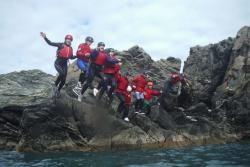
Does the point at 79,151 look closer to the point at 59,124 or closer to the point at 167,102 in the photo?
the point at 59,124

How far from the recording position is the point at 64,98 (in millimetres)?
19859

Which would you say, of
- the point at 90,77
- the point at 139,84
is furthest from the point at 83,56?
the point at 139,84

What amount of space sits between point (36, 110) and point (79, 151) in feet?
11.2

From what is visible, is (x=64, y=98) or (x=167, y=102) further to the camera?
(x=167, y=102)

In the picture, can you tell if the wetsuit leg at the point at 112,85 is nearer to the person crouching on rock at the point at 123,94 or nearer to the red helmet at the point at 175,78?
the person crouching on rock at the point at 123,94

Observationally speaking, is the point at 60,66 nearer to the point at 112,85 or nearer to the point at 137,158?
the point at 112,85

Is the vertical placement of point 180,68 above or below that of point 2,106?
above

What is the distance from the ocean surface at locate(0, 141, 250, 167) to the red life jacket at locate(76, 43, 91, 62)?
6.46 m

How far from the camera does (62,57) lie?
20.5 m

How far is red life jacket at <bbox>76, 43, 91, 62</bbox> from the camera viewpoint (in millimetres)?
21641

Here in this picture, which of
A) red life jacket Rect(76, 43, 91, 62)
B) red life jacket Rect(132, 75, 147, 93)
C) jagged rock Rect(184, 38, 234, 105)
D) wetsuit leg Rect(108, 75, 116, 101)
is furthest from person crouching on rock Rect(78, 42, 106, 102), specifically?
jagged rock Rect(184, 38, 234, 105)

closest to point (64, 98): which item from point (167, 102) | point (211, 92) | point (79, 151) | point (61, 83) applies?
point (61, 83)

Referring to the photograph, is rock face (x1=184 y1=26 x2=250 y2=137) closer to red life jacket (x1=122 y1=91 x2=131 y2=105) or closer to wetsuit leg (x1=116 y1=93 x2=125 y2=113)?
red life jacket (x1=122 y1=91 x2=131 y2=105)

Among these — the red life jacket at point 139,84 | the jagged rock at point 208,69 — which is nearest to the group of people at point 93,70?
the red life jacket at point 139,84
